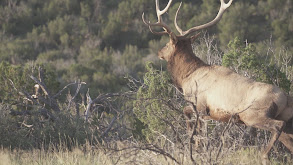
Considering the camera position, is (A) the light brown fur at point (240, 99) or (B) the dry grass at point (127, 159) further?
(A) the light brown fur at point (240, 99)

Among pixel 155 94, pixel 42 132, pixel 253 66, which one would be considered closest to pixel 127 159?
pixel 155 94

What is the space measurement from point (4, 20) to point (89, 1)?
7.68 metres

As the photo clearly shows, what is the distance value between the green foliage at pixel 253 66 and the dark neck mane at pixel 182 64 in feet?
2.87

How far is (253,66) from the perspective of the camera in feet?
24.5

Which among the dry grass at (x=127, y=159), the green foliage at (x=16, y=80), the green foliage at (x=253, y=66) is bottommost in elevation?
the green foliage at (x=16, y=80)

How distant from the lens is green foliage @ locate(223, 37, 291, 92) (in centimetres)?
741

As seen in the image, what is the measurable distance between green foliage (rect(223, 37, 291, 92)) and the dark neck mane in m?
0.88

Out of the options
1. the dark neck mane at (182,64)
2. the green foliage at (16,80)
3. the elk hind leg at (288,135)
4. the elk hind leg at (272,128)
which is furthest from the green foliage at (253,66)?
the green foliage at (16,80)

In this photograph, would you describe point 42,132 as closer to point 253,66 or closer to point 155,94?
point 155,94

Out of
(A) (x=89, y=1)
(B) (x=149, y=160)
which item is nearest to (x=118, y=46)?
(A) (x=89, y=1)

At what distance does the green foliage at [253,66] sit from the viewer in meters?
7.41

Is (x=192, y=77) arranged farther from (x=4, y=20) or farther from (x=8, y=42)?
(x=4, y=20)

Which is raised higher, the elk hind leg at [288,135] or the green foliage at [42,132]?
the elk hind leg at [288,135]

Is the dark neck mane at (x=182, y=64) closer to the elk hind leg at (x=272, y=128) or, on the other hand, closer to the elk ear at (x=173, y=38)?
the elk ear at (x=173, y=38)
